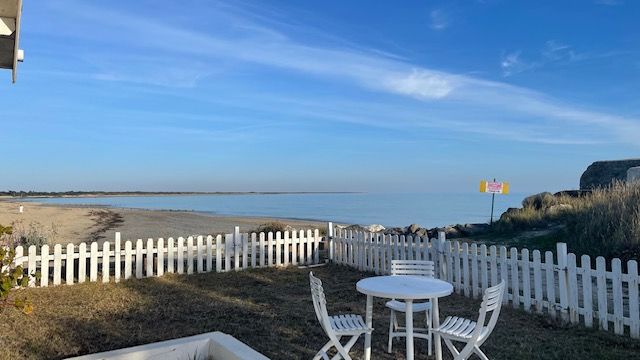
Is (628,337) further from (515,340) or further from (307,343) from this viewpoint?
A: (307,343)

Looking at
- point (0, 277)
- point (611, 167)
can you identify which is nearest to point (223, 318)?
point (0, 277)

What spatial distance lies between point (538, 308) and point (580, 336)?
1.04 metres

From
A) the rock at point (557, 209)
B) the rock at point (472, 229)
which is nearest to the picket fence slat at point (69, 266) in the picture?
the rock at point (472, 229)

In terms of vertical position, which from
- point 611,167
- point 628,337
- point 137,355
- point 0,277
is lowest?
point 628,337

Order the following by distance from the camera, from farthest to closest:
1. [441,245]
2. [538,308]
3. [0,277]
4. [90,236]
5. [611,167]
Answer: [611,167]
[90,236]
[441,245]
[538,308]
[0,277]

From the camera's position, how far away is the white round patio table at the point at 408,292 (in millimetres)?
4277

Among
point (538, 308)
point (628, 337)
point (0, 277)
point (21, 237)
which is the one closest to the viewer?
point (0, 277)

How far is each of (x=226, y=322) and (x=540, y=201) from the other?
16.2 meters

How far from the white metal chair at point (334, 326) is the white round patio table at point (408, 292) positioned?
0.15 m

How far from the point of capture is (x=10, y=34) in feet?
13.2

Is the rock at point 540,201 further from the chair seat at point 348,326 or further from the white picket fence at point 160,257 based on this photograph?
the chair seat at point 348,326

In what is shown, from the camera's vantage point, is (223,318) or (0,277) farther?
(223,318)

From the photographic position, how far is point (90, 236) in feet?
58.5

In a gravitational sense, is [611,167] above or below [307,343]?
above
